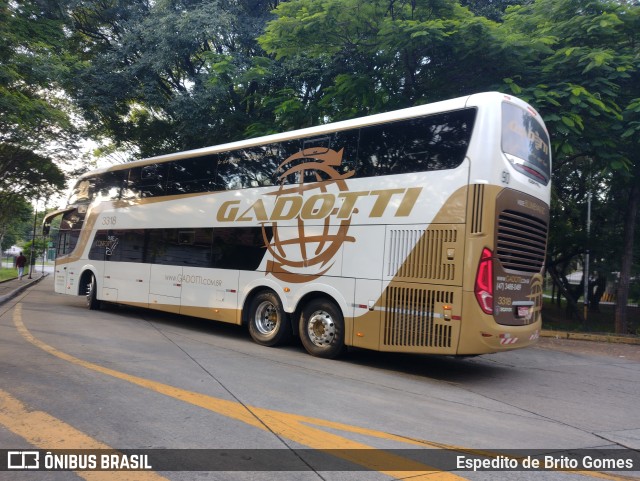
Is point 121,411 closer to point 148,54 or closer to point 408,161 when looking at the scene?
point 408,161

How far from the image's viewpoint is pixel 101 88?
667 inches

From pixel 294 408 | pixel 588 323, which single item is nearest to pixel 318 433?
pixel 294 408

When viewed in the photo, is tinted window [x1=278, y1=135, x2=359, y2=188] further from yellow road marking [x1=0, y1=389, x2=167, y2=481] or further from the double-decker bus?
yellow road marking [x1=0, y1=389, x2=167, y2=481]

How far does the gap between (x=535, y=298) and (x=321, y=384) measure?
375 cm

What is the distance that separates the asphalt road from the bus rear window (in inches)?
129

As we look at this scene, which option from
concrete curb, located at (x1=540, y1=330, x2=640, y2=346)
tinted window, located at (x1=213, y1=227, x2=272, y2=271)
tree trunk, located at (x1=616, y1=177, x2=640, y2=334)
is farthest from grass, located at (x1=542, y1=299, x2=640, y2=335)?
tinted window, located at (x1=213, y1=227, x2=272, y2=271)

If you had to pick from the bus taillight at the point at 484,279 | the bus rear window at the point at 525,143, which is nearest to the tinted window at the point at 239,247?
the bus taillight at the point at 484,279

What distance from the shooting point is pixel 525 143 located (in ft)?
25.1

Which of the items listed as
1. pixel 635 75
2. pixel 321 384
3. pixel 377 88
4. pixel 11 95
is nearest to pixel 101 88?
pixel 11 95

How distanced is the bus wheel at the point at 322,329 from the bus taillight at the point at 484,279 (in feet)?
7.97

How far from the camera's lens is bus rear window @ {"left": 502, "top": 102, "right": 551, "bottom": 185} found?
7309mm

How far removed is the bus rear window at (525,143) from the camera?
7309 millimetres

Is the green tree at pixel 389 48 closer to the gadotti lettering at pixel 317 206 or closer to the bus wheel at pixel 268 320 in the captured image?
the gadotti lettering at pixel 317 206

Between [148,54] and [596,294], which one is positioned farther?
[596,294]
